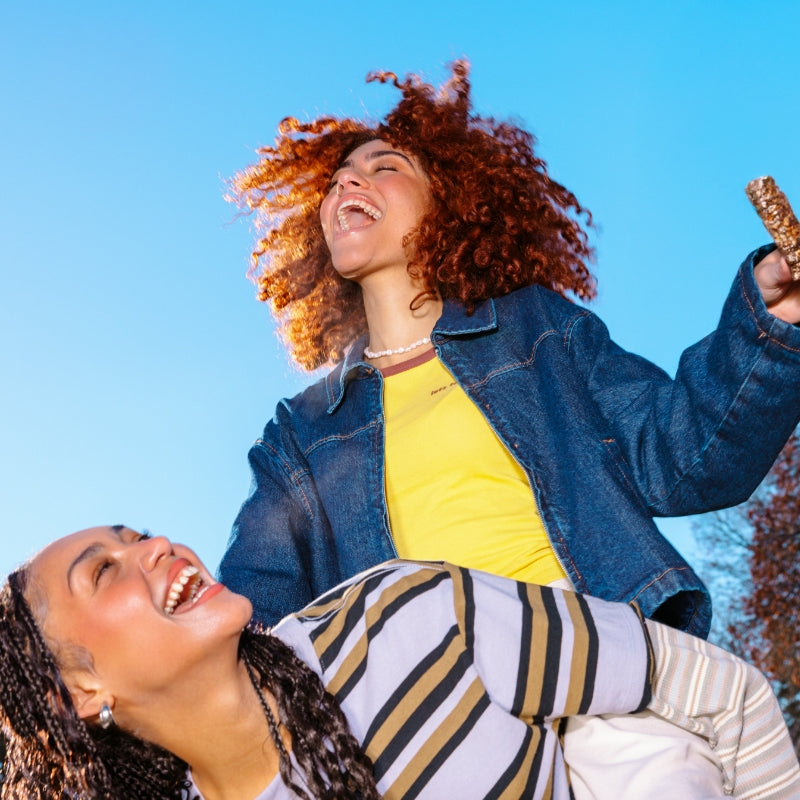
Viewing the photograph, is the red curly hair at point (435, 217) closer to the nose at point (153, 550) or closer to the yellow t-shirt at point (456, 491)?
the yellow t-shirt at point (456, 491)

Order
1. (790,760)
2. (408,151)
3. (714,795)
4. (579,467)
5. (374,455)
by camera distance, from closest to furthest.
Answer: (714,795)
(790,760)
(579,467)
(374,455)
(408,151)

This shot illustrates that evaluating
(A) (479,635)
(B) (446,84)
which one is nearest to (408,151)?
(B) (446,84)

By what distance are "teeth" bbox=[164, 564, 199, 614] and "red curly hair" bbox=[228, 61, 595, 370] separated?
4.47 ft

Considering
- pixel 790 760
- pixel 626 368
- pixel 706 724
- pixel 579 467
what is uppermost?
pixel 626 368

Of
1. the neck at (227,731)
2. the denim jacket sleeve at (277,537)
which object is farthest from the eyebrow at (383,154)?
the neck at (227,731)

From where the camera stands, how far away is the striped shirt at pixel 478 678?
211 centimetres

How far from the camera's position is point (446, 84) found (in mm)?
4027

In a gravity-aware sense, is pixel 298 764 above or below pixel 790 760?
above

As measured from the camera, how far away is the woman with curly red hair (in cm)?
262

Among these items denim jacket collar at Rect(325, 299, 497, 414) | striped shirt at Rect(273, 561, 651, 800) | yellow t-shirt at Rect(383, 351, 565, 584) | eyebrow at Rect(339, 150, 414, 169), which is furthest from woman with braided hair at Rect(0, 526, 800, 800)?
eyebrow at Rect(339, 150, 414, 169)

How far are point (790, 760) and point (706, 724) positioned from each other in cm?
21

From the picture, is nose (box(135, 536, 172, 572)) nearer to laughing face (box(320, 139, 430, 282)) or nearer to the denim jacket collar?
the denim jacket collar

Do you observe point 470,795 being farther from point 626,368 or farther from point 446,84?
point 446,84

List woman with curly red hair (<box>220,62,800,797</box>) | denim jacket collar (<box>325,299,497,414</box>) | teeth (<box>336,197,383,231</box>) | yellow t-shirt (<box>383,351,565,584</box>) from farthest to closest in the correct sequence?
teeth (<box>336,197,383,231</box>) < denim jacket collar (<box>325,299,497,414</box>) < yellow t-shirt (<box>383,351,565,584</box>) < woman with curly red hair (<box>220,62,800,797</box>)
